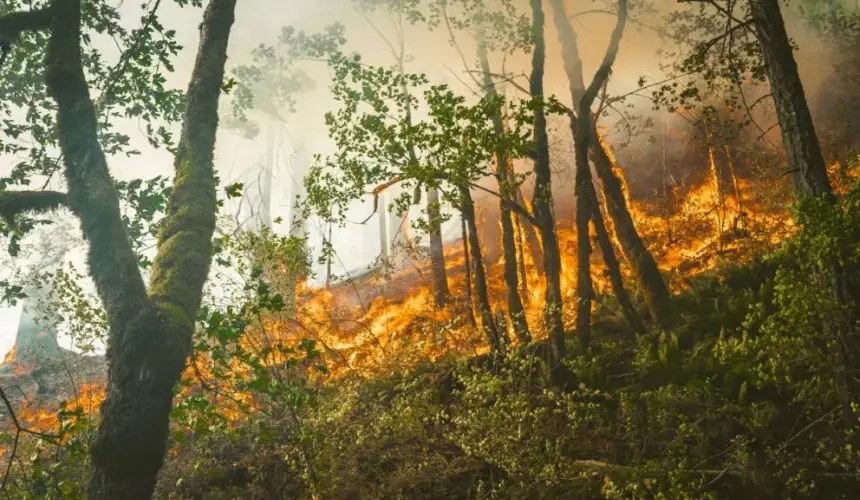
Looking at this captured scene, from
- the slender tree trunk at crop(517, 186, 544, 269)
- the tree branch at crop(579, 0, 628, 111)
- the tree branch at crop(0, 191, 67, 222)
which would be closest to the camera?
the tree branch at crop(0, 191, 67, 222)

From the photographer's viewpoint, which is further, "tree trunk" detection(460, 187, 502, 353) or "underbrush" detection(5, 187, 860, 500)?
"tree trunk" detection(460, 187, 502, 353)

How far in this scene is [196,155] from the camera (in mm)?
4855

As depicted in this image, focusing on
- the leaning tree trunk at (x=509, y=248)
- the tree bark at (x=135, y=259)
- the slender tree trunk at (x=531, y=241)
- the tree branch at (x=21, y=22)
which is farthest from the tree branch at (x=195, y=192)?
the slender tree trunk at (x=531, y=241)

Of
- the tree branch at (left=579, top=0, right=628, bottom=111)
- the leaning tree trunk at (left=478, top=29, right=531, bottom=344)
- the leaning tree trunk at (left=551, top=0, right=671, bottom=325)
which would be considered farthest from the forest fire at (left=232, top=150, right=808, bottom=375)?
the tree branch at (left=579, top=0, right=628, bottom=111)

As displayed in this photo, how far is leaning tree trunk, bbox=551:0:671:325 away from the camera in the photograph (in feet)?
38.0

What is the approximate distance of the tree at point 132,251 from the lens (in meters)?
3.64

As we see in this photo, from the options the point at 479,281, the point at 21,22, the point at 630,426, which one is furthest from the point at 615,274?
the point at 21,22

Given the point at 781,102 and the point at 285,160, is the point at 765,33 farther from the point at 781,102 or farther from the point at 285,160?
the point at 285,160

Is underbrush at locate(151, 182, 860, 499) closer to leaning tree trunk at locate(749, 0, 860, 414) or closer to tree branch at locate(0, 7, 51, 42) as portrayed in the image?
leaning tree trunk at locate(749, 0, 860, 414)

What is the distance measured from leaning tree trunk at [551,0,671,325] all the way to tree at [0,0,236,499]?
817cm

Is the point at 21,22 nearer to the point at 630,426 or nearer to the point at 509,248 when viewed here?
the point at 630,426

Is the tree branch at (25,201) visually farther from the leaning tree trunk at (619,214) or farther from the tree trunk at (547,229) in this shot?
the leaning tree trunk at (619,214)

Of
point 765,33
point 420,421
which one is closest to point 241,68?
point 420,421

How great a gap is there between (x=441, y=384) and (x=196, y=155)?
698cm
